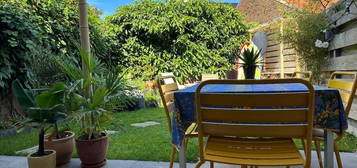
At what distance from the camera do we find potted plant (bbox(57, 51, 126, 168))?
2078 mm

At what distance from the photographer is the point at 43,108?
197cm

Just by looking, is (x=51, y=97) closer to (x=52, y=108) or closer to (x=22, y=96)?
(x=52, y=108)

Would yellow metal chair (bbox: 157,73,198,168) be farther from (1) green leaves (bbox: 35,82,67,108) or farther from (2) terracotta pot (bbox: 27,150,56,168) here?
(2) terracotta pot (bbox: 27,150,56,168)

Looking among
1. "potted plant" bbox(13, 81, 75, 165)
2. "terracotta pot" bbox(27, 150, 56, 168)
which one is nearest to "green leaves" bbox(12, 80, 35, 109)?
"potted plant" bbox(13, 81, 75, 165)

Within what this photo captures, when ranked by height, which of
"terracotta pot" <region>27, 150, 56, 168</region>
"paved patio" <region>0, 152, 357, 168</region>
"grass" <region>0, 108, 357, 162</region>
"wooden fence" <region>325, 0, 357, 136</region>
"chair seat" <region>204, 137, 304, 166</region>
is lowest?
"paved patio" <region>0, 152, 357, 168</region>

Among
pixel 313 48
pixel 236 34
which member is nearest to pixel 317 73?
pixel 313 48

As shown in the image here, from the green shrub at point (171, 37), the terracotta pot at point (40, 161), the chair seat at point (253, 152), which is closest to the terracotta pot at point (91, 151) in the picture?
the terracotta pot at point (40, 161)

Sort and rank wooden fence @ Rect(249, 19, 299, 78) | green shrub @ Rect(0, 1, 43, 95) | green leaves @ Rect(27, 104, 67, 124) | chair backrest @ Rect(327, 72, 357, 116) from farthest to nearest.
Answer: wooden fence @ Rect(249, 19, 299, 78)
green shrub @ Rect(0, 1, 43, 95)
green leaves @ Rect(27, 104, 67, 124)
chair backrest @ Rect(327, 72, 357, 116)

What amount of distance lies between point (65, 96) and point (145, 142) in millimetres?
1155

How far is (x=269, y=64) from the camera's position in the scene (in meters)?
6.89

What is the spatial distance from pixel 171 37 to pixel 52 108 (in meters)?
5.08

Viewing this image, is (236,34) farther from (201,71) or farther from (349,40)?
(349,40)

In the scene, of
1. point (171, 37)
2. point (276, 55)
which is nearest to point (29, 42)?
point (171, 37)

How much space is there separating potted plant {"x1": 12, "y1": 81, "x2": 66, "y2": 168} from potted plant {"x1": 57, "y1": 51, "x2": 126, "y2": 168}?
133 mm
